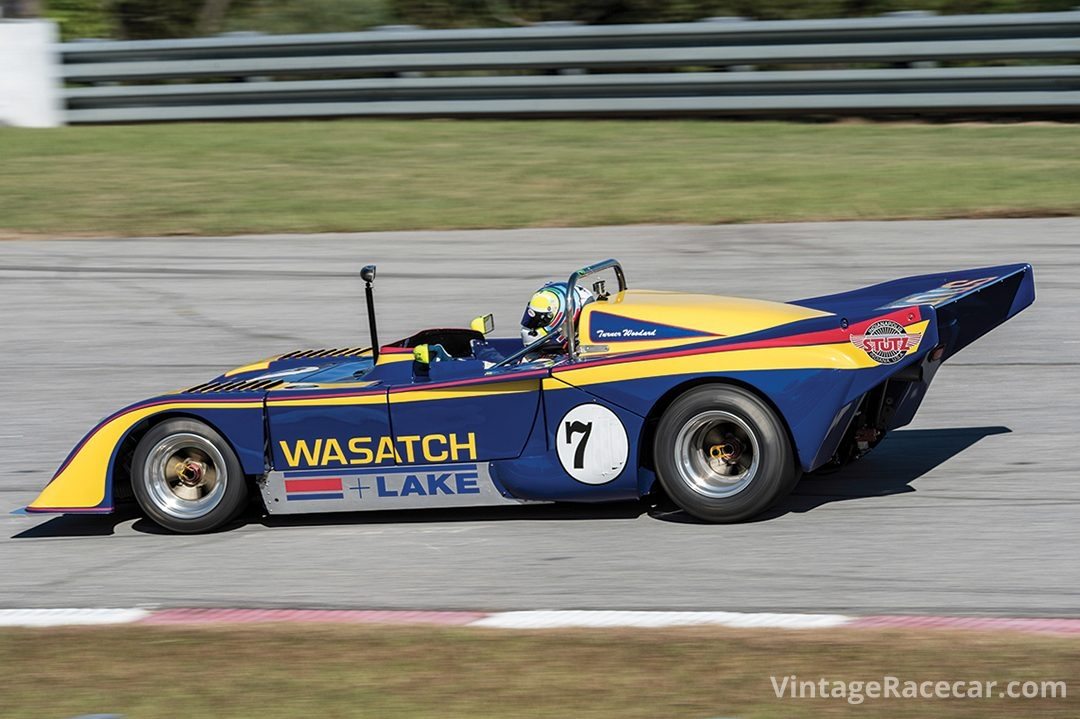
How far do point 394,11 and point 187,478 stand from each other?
1329 cm

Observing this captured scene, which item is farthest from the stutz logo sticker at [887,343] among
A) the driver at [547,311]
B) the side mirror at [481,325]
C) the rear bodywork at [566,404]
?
the side mirror at [481,325]

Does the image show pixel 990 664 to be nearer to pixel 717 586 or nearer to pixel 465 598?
pixel 717 586

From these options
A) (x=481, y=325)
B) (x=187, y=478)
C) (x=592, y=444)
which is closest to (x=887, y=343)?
(x=592, y=444)

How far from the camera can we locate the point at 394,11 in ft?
63.1

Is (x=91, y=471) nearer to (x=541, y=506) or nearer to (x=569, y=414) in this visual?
(x=541, y=506)

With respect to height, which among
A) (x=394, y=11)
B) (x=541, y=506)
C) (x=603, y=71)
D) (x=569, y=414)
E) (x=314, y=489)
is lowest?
(x=541, y=506)

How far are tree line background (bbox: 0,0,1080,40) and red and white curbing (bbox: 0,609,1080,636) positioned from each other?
12511mm

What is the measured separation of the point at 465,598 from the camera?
19.1 ft

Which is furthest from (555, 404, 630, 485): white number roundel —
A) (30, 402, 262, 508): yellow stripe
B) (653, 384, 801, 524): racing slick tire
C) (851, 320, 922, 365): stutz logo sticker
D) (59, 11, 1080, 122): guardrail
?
(59, 11, 1080, 122): guardrail

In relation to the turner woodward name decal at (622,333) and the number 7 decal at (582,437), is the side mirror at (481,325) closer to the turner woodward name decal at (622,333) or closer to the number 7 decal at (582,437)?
the turner woodward name decal at (622,333)

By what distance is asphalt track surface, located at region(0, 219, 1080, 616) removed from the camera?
5836mm

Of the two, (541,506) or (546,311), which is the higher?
(546,311)

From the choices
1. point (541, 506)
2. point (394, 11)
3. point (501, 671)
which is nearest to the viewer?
point (501, 671)

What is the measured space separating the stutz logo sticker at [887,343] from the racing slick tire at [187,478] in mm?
2963
